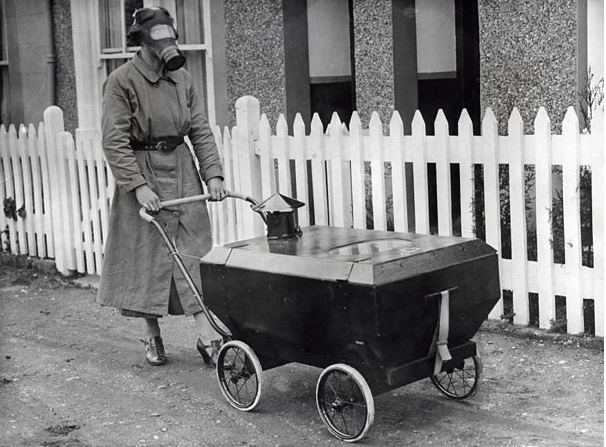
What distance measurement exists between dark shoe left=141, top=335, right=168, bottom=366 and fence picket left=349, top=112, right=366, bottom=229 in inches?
66.4

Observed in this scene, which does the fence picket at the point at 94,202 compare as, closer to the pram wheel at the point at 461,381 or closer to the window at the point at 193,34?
the window at the point at 193,34

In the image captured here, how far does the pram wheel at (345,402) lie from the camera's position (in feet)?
14.5

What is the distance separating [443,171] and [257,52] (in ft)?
11.5

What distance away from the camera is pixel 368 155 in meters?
6.75

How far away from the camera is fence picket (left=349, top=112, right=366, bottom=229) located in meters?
6.73

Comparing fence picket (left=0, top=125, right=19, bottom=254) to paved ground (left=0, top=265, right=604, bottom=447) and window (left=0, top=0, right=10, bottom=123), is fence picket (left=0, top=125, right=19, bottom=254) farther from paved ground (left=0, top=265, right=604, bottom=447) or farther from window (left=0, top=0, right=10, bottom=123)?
paved ground (left=0, top=265, right=604, bottom=447)

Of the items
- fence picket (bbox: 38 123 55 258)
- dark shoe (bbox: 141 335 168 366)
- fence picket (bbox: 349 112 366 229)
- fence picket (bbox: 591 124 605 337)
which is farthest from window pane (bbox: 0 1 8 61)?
fence picket (bbox: 591 124 605 337)

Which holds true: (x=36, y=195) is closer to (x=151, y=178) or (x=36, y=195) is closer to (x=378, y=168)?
(x=151, y=178)

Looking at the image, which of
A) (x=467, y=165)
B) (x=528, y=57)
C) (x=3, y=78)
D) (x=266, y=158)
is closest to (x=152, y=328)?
(x=266, y=158)

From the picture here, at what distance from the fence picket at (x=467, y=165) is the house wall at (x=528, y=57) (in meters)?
1.30

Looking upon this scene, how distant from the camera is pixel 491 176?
6.21 meters

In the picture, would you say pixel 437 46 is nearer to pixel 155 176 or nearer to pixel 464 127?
pixel 464 127

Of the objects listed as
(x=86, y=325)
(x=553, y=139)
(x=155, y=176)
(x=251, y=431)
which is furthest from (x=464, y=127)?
(x=86, y=325)

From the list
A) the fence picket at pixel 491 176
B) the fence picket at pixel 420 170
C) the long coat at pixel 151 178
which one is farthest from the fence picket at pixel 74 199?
the fence picket at pixel 491 176
